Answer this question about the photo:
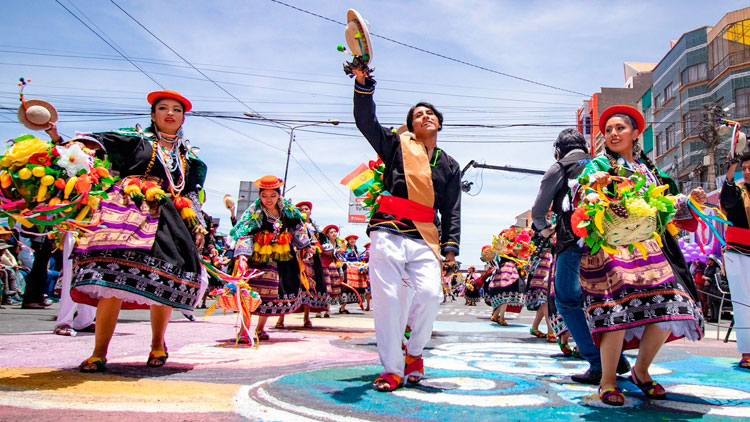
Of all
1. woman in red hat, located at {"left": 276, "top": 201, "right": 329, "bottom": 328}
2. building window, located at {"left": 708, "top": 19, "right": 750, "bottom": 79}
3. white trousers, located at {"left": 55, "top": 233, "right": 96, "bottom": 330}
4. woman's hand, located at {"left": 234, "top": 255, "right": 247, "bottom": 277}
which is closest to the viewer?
woman's hand, located at {"left": 234, "top": 255, "right": 247, "bottom": 277}

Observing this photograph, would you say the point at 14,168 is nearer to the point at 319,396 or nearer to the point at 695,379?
the point at 319,396

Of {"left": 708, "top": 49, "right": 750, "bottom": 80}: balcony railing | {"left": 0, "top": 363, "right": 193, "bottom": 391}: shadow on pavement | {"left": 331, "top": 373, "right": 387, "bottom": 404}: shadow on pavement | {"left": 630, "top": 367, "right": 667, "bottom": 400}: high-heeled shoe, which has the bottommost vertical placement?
{"left": 0, "top": 363, "right": 193, "bottom": 391}: shadow on pavement

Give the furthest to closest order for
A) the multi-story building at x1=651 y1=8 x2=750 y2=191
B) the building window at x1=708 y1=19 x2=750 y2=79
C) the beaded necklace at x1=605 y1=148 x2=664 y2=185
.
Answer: the building window at x1=708 y1=19 x2=750 y2=79 → the multi-story building at x1=651 y1=8 x2=750 y2=191 → the beaded necklace at x1=605 y1=148 x2=664 y2=185

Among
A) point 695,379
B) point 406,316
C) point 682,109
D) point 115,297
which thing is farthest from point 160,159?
point 682,109

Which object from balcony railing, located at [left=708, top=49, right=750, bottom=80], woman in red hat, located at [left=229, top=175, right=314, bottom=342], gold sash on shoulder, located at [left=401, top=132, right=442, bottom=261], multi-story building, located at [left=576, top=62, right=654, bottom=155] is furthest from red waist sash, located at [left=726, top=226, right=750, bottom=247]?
multi-story building, located at [left=576, top=62, right=654, bottom=155]

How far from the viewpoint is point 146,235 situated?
4.00 metres

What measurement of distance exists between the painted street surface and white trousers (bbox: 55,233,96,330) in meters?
0.56

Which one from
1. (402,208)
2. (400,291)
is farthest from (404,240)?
(400,291)

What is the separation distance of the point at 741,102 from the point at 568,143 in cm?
3175

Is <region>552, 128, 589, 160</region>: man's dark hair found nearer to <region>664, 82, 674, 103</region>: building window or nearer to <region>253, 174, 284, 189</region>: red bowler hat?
<region>253, 174, 284, 189</region>: red bowler hat

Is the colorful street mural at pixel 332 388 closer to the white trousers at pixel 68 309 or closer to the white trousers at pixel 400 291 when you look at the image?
the white trousers at pixel 400 291

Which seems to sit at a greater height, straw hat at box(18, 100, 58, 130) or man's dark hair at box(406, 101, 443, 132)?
man's dark hair at box(406, 101, 443, 132)

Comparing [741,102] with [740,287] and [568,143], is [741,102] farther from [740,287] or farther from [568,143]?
[568,143]

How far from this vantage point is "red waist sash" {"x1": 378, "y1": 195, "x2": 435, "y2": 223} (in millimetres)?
3920
